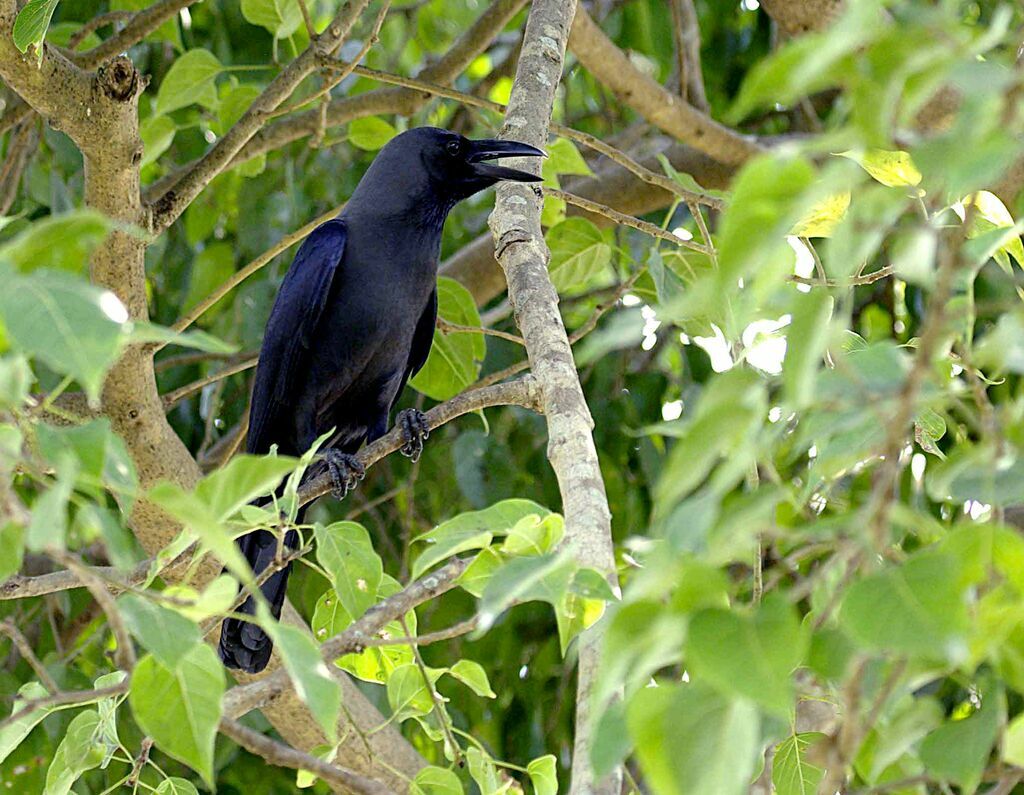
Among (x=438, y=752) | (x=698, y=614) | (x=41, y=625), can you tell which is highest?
(x=698, y=614)

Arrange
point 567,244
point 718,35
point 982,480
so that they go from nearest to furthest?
point 982,480 → point 567,244 → point 718,35

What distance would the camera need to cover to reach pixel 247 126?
3.05 m

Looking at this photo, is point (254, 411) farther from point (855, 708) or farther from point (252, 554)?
point (855, 708)

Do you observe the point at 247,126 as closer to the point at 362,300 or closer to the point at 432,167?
the point at 362,300

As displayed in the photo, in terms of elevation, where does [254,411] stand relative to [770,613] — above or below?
below

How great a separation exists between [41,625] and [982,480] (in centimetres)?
422

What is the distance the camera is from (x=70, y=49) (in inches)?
150

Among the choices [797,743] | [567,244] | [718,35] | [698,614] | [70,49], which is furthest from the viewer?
[718,35]

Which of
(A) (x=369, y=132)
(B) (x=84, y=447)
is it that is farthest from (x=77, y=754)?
(A) (x=369, y=132)

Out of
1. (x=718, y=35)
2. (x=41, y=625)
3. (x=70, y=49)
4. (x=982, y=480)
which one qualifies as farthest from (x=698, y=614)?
(x=718, y=35)

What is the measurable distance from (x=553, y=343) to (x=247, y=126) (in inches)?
45.5

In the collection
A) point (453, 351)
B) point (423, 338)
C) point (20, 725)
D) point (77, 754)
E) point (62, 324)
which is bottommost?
point (423, 338)

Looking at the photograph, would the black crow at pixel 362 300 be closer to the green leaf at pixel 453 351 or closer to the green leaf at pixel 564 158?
the green leaf at pixel 453 351

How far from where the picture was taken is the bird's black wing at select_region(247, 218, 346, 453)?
397 centimetres
